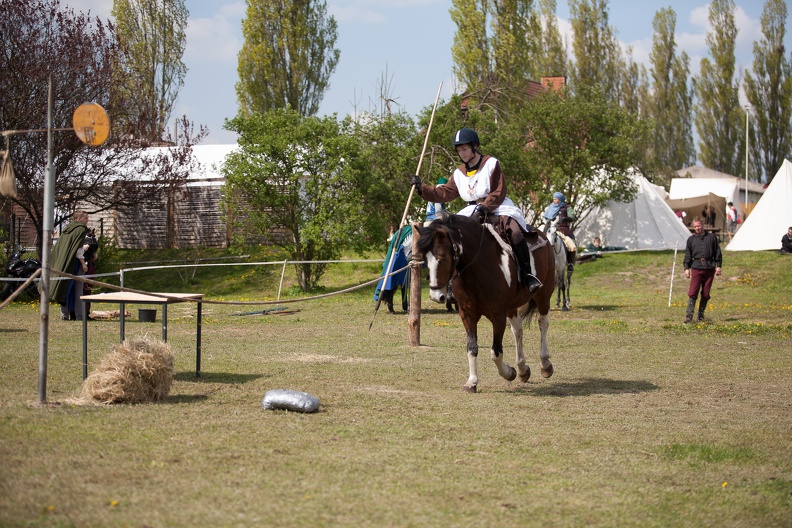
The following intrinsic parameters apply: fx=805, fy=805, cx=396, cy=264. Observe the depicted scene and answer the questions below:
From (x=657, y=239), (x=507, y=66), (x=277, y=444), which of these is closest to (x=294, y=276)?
(x=657, y=239)

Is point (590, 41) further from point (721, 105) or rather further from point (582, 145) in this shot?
point (582, 145)

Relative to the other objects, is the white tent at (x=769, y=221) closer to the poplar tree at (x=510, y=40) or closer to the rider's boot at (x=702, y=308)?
the poplar tree at (x=510, y=40)

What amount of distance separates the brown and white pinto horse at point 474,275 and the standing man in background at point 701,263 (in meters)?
8.87

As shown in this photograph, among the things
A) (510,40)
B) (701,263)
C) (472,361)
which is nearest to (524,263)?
(472,361)

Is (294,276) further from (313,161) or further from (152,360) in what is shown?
(152,360)

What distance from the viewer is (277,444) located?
5922 millimetres

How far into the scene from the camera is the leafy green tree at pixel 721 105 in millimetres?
53656

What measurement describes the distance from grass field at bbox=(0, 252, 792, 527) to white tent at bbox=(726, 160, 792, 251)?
60.8ft

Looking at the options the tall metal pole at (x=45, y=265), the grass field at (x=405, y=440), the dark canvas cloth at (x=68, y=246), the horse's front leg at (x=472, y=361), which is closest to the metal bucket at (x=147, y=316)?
the grass field at (x=405, y=440)

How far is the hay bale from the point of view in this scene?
723cm

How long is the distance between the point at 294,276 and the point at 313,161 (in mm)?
4199

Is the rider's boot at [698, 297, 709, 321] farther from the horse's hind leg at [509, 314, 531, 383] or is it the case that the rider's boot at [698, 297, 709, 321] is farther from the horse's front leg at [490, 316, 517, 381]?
the horse's front leg at [490, 316, 517, 381]

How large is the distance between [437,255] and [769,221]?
25816 mm

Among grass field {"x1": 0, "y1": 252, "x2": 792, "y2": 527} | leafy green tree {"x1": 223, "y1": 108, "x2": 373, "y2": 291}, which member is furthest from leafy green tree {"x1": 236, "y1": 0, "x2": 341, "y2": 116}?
grass field {"x1": 0, "y1": 252, "x2": 792, "y2": 527}
